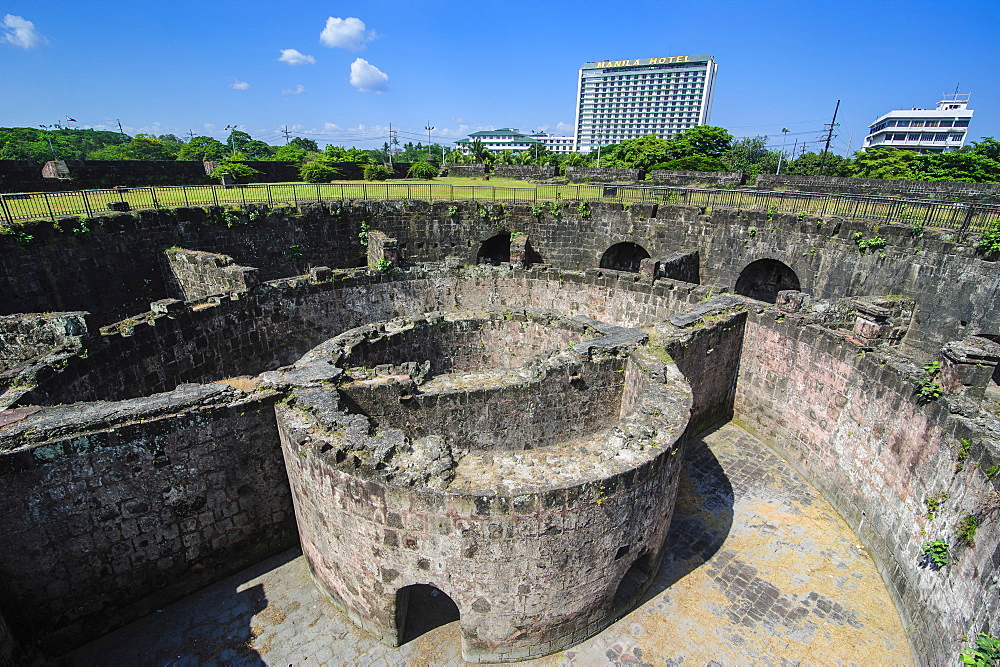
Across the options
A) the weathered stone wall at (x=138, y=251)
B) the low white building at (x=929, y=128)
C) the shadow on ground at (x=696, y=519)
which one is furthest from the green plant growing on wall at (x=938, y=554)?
the low white building at (x=929, y=128)

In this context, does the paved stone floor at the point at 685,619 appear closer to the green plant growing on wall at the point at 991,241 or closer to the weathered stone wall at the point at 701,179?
the green plant growing on wall at the point at 991,241

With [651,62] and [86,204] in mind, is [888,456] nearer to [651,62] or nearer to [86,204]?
[86,204]

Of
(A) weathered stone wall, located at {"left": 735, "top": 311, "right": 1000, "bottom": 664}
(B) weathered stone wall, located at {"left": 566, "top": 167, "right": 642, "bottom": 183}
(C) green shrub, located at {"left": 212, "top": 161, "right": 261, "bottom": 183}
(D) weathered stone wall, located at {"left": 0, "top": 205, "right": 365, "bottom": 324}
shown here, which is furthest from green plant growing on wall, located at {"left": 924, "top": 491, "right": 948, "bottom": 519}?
(C) green shrub, located at {"left": 212, "top": 161, "right": 261, "bottom": 183}

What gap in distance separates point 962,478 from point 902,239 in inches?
403

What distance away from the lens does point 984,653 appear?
5438 mm

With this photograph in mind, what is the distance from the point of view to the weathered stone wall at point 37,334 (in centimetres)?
931

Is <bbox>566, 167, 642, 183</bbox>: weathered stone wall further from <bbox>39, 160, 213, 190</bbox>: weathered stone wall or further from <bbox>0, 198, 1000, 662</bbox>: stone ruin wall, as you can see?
<bbox>39, 160, 213, 190</bbox>: weathered stone wall

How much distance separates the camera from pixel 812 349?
11.1m

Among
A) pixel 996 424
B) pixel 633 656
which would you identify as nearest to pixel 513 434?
pixel 633 656

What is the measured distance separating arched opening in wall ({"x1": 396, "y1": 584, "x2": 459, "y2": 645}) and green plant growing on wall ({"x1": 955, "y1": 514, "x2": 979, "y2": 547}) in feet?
23.7

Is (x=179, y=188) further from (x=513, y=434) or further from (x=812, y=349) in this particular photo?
(x=812, y=349)

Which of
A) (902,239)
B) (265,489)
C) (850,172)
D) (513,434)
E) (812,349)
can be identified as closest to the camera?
(265,489)

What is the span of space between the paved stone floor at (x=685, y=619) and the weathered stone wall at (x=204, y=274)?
8.00 m

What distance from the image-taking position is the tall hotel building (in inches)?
6186
